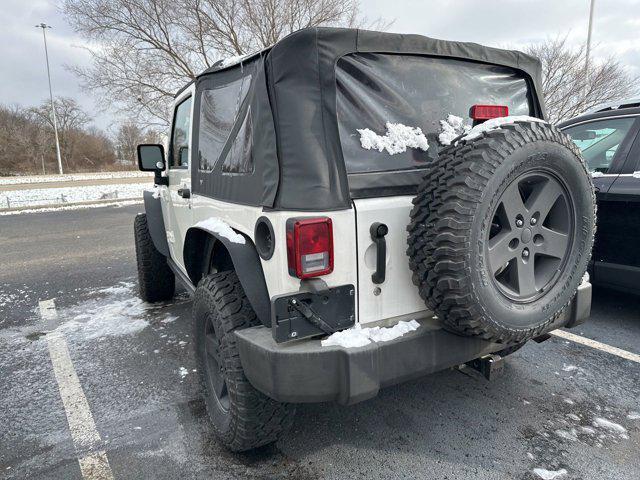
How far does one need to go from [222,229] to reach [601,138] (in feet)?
11.5

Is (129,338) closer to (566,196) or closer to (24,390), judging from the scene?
(24,390)

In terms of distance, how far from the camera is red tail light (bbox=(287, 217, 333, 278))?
1.78 meters

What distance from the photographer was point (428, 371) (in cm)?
204

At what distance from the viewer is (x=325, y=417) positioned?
103 inches

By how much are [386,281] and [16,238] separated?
927 cm

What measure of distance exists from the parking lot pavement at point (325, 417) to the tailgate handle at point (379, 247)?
98cm

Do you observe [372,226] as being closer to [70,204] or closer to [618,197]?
[618,197]

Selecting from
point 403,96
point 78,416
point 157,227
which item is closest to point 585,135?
point 403,96

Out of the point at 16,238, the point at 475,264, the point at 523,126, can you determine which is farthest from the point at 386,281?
the point at 16,238

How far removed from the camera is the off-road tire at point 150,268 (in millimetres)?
4453

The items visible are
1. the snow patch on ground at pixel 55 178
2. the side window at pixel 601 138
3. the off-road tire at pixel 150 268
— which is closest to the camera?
the side window at pixel 601 138

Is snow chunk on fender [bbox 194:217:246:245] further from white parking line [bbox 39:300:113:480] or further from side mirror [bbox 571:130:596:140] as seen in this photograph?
side mirror [bbox 571:130:596:140]

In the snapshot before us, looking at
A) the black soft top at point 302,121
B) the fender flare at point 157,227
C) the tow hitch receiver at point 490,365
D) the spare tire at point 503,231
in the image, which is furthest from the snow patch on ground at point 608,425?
the fender flare at point 157,227

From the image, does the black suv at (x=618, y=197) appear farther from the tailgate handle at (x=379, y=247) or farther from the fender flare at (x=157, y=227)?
the fender flare at (x=157, y=227)
